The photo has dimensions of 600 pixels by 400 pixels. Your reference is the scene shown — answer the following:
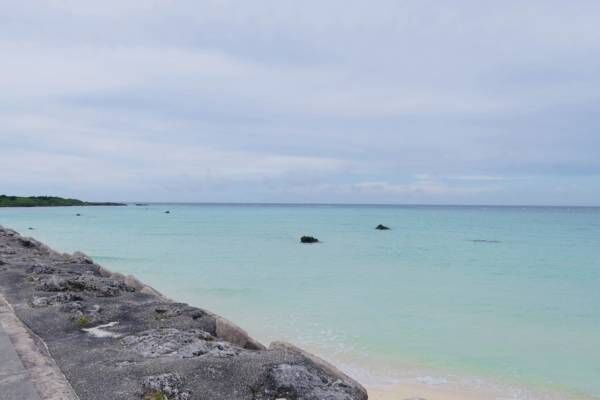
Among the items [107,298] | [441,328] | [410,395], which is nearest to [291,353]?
[410,395]

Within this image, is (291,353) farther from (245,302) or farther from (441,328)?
(245,302)

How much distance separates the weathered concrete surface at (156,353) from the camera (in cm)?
620

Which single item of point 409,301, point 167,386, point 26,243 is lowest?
point 409,301

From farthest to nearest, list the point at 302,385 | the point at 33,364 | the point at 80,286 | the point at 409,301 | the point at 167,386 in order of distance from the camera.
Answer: the point at 409,301 < the point at 80,286 < the point at 33,364 < the point at 302,385 < the point at 167,386

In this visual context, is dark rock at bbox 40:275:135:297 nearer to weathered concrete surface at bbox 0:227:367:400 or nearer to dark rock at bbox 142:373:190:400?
weathered concrete surface at bbox 0:227:367:400

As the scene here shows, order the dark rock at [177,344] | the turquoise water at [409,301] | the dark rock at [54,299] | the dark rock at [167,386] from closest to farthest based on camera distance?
1. the dark rock at [167,386]
2. the dark rock at [177,344]
3. the dark rock at [54,299]
4. the turquoise water at [409,301]

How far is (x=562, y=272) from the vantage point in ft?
101

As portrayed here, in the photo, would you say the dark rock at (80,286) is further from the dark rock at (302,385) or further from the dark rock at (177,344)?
the dark rock at (302,385)

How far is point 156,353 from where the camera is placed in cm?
762

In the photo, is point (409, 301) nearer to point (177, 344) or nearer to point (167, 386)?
point (177, 344)

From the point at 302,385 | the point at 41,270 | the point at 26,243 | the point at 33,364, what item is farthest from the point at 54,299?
the point at 26,243

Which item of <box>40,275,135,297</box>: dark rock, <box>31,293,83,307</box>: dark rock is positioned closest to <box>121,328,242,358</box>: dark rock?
<box>31,293,83,307</box>: dark rock

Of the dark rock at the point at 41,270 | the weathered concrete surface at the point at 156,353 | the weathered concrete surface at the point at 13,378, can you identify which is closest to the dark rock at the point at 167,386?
the weathered concrete surface at the point at 156,353

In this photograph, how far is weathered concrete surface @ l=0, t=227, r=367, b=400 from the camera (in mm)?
6203
